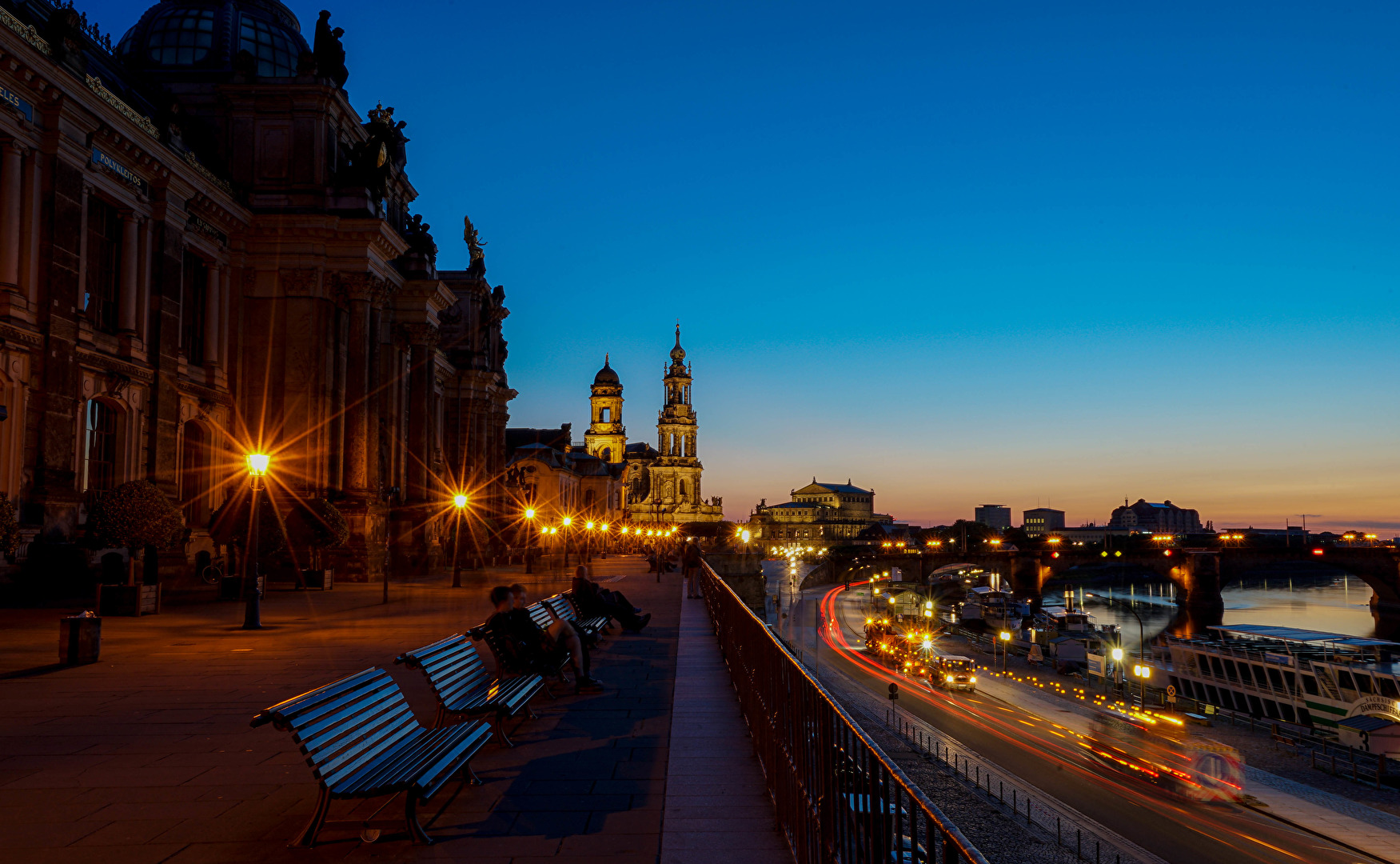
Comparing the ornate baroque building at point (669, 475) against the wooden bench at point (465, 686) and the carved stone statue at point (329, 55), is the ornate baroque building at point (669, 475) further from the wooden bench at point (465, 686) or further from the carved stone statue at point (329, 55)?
the wooden bench at point (465, 686)

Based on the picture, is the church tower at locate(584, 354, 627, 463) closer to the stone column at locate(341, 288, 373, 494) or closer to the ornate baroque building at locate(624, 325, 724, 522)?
the ornate baroque building at locate(624, 325, 724, 522)

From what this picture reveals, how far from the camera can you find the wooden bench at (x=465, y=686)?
8.08 meters

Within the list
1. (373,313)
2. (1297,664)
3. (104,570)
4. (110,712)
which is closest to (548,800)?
(110,712)

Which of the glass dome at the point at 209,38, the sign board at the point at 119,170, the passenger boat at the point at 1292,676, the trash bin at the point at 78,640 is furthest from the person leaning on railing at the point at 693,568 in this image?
the passenger boat at the point at 1292,676

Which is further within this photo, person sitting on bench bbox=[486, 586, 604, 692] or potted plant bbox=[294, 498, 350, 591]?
potted plant bbox=[294, 498, 350, 591]

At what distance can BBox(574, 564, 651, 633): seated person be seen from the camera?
17.7 meters

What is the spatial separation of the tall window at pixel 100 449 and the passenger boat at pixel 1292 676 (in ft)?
185

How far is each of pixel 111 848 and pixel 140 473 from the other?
27044mm

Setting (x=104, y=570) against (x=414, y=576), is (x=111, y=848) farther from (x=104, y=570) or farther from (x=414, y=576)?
(x=414, y=576)

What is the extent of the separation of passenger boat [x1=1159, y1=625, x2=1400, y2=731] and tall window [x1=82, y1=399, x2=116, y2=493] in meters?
56.3

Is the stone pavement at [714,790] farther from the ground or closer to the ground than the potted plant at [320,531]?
closer to the ground

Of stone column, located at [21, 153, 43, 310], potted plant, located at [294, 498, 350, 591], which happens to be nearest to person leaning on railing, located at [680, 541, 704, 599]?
potted plant, located at [294, 498, 350, 591]

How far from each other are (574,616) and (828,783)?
39.6 feet

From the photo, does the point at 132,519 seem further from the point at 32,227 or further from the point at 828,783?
the point at 828,783
